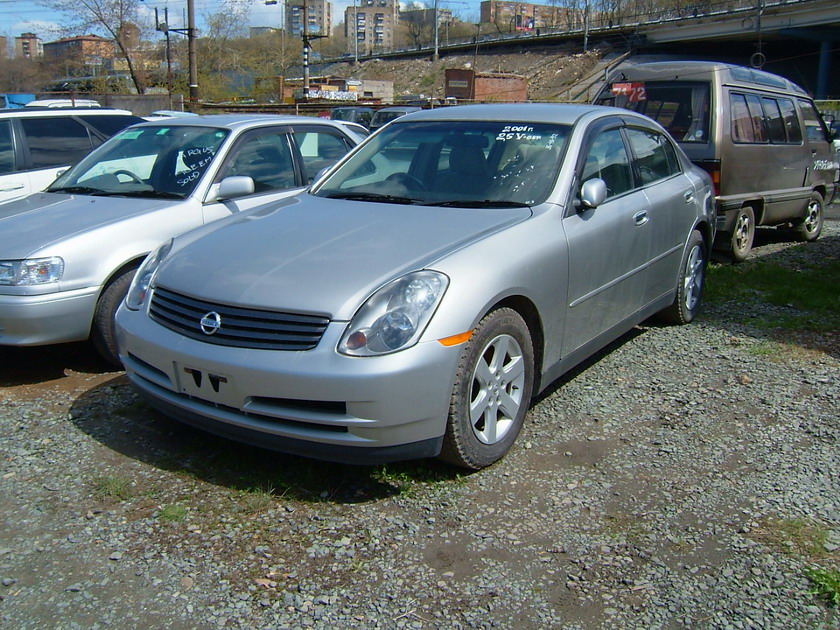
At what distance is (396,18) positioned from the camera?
154 meters

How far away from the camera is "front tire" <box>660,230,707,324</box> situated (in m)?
5.90

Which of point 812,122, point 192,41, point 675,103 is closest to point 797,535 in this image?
point 675,103

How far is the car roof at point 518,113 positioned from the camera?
188 inches

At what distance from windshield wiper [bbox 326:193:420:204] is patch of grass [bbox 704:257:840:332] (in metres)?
3.33

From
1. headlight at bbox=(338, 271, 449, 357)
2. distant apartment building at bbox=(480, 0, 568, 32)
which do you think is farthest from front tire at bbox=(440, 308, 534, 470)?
distant apartment building at bbox=(480, 0, 568, 32)

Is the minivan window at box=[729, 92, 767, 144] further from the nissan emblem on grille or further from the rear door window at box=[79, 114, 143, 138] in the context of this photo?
the rear door window at box=[79, 114, 143, 138]

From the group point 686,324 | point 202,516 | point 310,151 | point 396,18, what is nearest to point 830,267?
point 686,324

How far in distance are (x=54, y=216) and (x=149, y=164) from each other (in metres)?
0.96

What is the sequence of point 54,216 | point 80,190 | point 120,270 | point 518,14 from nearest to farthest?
point 120,270 → point 54,216 → point 80,190 → point 518,14

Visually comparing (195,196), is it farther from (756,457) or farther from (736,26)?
(736,26)

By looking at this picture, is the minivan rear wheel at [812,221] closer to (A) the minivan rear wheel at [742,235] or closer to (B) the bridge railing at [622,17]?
(A) the minivan rear wheel at [742,235]

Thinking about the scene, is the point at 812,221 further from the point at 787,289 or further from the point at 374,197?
the point at 374,197

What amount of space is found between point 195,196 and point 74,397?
5.51 ft

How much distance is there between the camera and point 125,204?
550 cm
